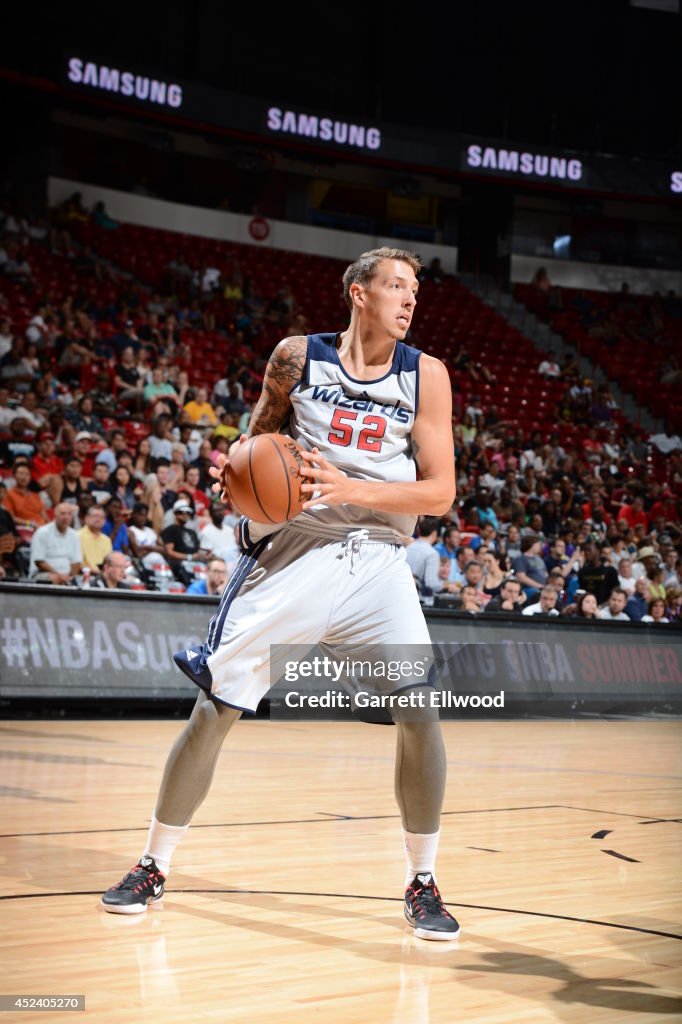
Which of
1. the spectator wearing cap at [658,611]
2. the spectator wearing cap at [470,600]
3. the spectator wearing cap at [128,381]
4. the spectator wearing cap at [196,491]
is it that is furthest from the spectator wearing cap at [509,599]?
the spectator wearing cap at [128,381]

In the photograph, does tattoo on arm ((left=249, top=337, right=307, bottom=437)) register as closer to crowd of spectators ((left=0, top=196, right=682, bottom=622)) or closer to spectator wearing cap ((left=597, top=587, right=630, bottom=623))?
crowd of spectators ((left=0, top=196, right=682, bottom=622))

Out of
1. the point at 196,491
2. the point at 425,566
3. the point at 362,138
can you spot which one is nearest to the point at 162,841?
the point at 425,566

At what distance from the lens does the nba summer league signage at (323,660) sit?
387 inches

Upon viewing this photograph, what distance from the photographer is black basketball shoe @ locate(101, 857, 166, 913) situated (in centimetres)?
370

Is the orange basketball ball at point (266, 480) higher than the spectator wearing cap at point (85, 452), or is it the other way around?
the spectator wearing cap at point (85, 452)

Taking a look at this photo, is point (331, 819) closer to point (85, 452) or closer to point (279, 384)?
point (279, 384)

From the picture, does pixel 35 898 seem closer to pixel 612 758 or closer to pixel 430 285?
pixel 612 758

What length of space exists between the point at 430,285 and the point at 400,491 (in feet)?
71.4

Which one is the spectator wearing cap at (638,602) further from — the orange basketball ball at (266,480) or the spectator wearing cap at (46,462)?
the orange basketball ball at (266,480)

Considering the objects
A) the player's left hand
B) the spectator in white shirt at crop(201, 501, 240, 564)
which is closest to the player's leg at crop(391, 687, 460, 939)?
the player's left hand

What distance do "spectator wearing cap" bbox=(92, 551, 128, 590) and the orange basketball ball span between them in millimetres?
6936

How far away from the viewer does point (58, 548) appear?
10.6 metres

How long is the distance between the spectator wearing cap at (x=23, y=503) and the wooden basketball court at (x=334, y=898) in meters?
3.81

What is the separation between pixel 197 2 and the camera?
904 inches
